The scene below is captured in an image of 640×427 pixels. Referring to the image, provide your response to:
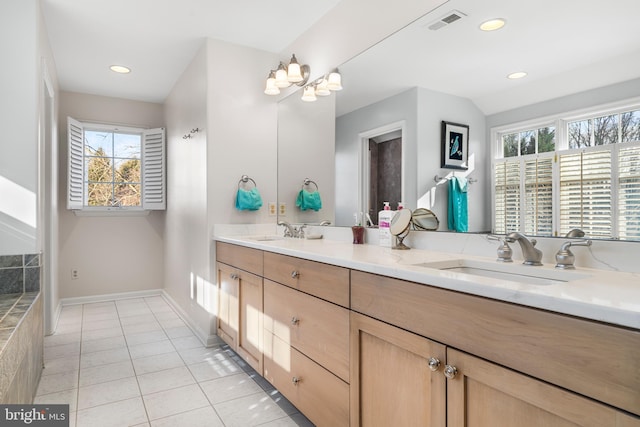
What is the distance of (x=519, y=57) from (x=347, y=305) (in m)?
1.17

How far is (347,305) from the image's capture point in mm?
1460

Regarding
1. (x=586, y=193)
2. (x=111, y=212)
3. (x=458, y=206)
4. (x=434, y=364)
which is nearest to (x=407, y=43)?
(x=458, y=206)

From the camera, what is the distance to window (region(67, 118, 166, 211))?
173 inches

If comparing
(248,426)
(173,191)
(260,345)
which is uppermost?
(173,191)

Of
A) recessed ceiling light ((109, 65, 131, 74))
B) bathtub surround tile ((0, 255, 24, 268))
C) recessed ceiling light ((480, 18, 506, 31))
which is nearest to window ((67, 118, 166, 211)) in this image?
recessed ceiling light ((109, 65, 131, 74))

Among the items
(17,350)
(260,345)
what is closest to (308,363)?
(260,345)

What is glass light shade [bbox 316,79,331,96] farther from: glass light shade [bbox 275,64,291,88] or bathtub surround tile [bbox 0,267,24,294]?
bathtub surround tile [bbox 0,267,24,294]

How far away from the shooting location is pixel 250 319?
234cm

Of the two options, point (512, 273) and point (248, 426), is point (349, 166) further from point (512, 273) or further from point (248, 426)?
point (248, 426)

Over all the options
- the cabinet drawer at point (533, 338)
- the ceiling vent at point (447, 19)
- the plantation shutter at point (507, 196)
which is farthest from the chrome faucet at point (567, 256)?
the ceiling vent at point (447, 19)

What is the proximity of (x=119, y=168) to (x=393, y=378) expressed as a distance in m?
4.43

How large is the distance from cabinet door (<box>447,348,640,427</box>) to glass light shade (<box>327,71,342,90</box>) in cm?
194

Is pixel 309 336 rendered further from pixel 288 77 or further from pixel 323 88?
pixel 288 77

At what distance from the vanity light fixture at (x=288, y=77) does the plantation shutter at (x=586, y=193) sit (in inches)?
77.5
